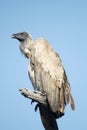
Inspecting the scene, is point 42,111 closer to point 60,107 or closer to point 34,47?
point 60,107

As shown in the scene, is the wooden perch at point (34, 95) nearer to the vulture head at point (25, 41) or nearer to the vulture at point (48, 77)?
the vulture at point (48, 77)

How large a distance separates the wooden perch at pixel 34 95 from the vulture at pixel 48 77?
5.8 inches

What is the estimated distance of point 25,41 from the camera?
15789 millimetres

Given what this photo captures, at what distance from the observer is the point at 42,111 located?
14.3m

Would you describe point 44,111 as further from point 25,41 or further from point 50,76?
point 25,41

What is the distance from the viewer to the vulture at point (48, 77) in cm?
1375

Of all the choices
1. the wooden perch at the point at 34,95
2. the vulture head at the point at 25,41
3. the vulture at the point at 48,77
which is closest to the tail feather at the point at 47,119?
the vulture at the point at 48,77

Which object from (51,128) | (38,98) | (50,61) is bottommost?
(51,128)

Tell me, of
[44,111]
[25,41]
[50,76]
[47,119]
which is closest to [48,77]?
[50,76]

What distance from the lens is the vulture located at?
13.8 m

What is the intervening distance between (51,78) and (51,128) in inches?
55.7

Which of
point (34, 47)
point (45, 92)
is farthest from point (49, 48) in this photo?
point (45, 92)

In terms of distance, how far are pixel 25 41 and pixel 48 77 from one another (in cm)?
187

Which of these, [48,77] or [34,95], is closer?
[34,95]
